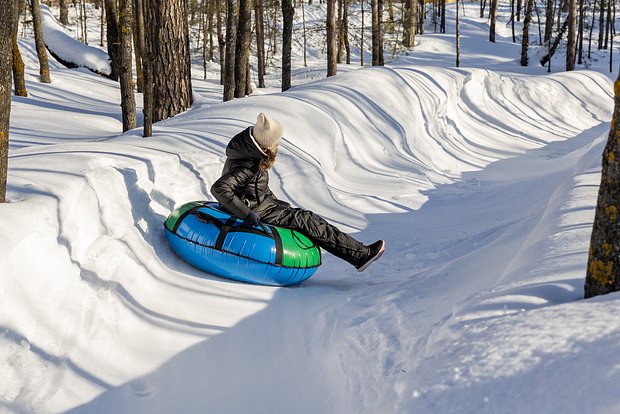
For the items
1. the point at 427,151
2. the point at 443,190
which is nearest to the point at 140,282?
the point at 443,190

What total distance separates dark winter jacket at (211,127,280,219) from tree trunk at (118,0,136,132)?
4.21 metres

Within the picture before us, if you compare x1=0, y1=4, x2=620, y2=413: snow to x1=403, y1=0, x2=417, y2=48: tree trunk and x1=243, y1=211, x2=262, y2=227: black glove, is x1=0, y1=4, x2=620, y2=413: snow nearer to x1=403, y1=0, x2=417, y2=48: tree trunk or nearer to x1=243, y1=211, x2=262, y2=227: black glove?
x1=243, y1=211, x2=262, y2=227: black glove

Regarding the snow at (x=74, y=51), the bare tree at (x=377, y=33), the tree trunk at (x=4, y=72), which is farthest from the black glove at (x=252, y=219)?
the snow at (x=74, y=51)

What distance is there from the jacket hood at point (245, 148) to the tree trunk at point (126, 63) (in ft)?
13.7

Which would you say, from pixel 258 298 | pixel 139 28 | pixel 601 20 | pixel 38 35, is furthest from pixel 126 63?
pixel 601 20

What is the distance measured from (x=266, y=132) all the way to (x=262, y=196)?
2.07 feet

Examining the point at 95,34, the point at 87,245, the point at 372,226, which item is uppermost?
the point at 95,34

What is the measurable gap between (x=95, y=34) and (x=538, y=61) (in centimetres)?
2647

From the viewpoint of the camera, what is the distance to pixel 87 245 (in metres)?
4.85

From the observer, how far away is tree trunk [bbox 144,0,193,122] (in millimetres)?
11219

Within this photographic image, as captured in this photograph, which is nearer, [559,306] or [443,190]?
[559,306]

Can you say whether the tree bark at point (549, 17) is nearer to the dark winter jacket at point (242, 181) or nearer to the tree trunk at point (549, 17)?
the tree trunk at point (549, 17)

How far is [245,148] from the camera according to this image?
5.39 meters

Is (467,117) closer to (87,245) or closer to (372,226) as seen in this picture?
(372,226)
